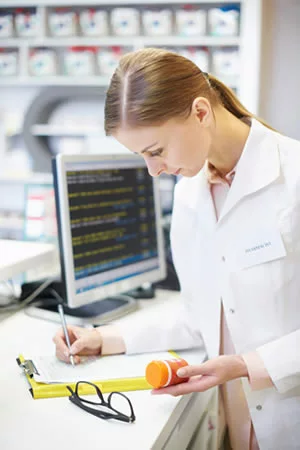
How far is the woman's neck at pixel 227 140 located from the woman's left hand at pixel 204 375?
1.56ft

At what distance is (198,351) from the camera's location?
138cm

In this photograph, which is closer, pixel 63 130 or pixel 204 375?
pixel 204 375

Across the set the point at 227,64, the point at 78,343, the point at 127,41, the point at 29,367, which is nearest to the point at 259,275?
the point at 78,343

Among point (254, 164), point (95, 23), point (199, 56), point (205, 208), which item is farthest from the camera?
point (95, 23)

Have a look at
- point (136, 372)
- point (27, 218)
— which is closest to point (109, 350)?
point (136, 372)

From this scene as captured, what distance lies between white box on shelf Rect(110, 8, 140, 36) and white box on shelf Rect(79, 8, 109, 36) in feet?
0.21

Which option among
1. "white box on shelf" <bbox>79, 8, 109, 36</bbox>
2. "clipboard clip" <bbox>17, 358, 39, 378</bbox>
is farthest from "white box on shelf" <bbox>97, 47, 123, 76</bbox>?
"clipboard clip" <bbox>17, 358, 39, 378</bbox>

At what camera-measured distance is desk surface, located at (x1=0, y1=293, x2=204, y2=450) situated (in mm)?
939

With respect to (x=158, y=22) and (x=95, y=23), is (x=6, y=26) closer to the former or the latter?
(x=95, y=23)

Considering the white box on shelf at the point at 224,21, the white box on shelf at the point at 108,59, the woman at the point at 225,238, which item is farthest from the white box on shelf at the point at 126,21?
the woman at the point at 225,238

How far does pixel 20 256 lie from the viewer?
1556mm

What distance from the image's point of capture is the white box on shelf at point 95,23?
357cm

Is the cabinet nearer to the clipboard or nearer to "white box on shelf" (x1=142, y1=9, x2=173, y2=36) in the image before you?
"white box on shelf" (x1=142, y1=9, x2=173, y2=36)

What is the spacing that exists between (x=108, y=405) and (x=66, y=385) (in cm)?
13
